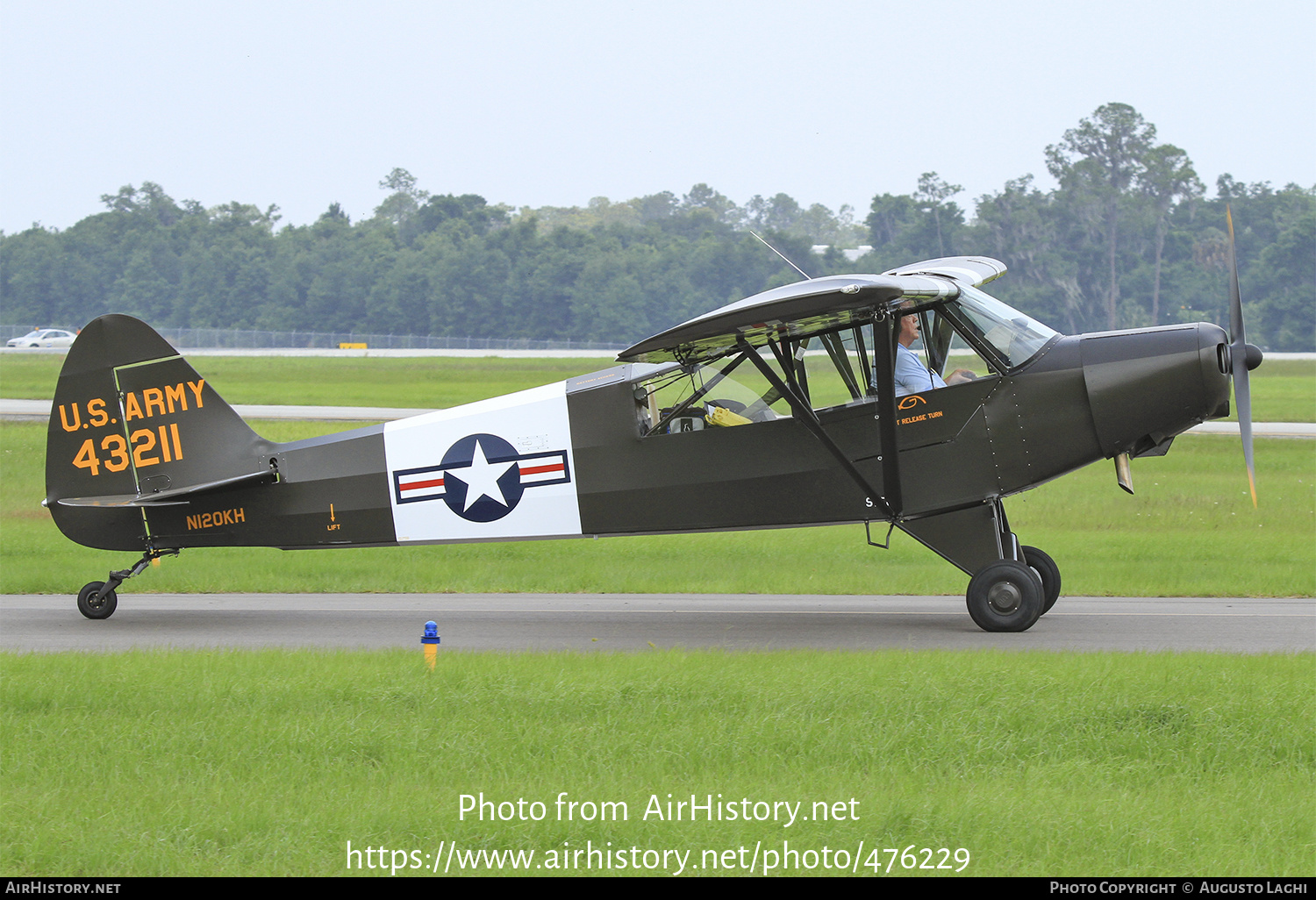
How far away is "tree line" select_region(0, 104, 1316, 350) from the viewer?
3332 inches

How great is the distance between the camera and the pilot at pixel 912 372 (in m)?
10.6

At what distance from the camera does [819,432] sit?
34.9 ft

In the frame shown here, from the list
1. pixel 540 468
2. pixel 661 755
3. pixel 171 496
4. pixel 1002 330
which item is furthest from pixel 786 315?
pixel 171 496

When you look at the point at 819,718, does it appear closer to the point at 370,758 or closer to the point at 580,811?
the point at 580,811

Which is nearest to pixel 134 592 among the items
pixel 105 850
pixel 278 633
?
pixel 278 633

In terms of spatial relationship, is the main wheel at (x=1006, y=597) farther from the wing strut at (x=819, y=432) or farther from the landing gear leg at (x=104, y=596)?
the landing gear leg at (x=104, y=596)

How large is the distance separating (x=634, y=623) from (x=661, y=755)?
4912 mm

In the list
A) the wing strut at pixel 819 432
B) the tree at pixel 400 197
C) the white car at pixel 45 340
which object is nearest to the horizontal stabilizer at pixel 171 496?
the wing strut at pixel 819 432

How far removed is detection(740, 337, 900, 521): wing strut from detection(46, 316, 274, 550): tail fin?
4.74 m

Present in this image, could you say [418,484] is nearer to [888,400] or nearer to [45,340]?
[888,400]

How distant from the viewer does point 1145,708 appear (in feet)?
23.9

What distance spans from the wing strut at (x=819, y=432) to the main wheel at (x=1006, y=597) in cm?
92

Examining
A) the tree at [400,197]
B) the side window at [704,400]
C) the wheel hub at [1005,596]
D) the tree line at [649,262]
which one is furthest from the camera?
the tree at [400,197]
